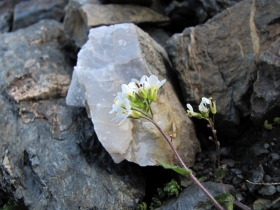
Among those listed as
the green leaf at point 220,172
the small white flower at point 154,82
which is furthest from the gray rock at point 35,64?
the green leaf at point 220,172

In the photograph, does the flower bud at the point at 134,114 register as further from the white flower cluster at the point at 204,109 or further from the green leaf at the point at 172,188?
the green leaf at the point at 172,188

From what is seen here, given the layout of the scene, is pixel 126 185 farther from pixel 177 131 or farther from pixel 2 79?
pixel 2 79

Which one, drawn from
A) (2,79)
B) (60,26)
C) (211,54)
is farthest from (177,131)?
(60,26)

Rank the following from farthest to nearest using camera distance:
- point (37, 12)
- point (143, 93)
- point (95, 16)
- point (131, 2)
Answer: point (37, 12), point (131, 2), point (95, 16), point (143, 93)

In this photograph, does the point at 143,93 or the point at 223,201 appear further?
the point at 143,93

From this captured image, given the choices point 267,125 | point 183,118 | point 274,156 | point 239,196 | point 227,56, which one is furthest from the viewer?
point 227,56

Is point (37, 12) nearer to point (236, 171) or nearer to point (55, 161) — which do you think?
point (55, 161)

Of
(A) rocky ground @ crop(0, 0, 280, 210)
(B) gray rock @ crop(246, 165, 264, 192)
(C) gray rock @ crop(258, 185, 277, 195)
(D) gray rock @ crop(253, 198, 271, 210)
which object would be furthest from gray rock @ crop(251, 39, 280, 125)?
(D) gray rock @ crop(253, 198, 271, 210)

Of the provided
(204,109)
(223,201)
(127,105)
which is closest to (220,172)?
(223,201)

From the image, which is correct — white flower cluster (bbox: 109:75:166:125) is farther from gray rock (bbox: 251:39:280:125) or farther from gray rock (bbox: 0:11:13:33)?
gray rock (bbox: 0:11:13:33)
